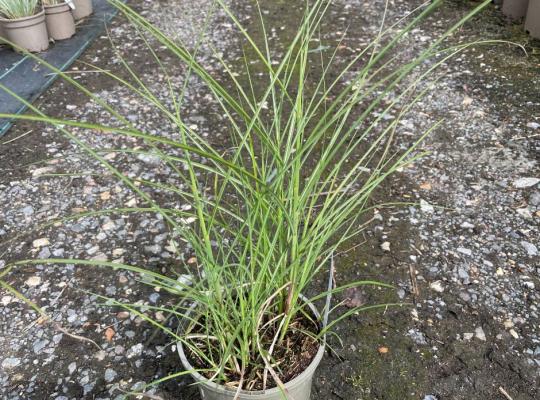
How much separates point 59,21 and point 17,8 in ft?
0.79

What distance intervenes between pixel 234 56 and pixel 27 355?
6.09ft

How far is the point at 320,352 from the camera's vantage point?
113 centimetres

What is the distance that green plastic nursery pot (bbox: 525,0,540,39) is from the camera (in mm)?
2756

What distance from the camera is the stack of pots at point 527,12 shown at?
2.77m

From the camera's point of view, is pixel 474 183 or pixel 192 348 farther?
pixel 474 183

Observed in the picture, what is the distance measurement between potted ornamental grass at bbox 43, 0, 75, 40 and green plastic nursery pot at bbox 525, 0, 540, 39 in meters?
2.39

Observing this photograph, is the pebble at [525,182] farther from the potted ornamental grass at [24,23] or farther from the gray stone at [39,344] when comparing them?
the potted ornamental grass at [24,23]

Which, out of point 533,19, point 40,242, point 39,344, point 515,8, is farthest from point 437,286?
point 515,8

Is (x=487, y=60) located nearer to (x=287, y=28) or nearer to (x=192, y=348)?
(x=287, y=28)

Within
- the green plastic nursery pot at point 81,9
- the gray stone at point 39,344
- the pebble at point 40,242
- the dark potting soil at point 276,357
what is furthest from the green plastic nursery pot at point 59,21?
the dark potting soil at point 276,357

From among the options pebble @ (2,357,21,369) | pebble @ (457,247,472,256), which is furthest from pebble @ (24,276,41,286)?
pebble @ (457,247,472,256)

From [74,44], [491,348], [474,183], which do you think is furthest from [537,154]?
[74,44]

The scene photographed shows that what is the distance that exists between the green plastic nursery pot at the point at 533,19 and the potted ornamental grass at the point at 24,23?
2459 millimetres

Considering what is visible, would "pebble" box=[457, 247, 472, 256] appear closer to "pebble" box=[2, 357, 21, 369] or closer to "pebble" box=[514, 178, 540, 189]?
"pebble" box=[514, 178, 540, 189]
